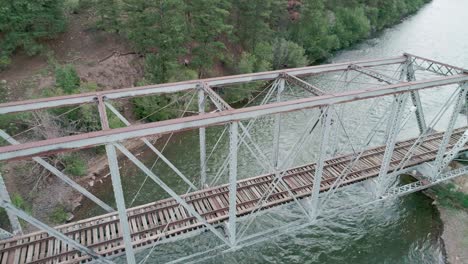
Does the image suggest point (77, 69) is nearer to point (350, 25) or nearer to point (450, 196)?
point (450, 196)

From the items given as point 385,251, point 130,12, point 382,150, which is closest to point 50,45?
point 130,12

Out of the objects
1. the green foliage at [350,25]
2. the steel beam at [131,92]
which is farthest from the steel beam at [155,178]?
the green foliage at [350,25]

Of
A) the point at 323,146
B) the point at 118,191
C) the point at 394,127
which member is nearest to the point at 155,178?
the point at 118,191

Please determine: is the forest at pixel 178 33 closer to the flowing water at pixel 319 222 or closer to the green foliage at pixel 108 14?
the green foliage at pixel 108 14

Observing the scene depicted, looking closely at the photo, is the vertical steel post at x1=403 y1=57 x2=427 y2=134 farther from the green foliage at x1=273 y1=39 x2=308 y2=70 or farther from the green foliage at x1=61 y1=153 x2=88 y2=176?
the green foliage at x1=61 y1=153 x2=88 y2=176

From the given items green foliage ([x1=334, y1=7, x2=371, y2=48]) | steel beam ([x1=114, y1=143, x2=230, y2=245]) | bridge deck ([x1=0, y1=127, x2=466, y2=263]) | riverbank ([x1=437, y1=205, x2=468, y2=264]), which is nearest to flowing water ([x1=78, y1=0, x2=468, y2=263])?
riverbank ([x1=437, y1=205, x2=468, y2=264])

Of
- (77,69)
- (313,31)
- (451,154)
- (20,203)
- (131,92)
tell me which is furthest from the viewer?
(313,31)
